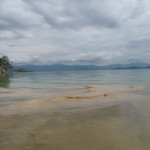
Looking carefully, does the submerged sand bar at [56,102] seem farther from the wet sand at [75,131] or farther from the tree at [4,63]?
the tree at [4,63]

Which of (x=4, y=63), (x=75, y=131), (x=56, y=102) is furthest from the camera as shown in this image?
(x=4, y=63)

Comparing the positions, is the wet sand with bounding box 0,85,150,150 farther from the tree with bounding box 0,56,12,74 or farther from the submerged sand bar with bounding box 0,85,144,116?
the tree with bounding box 0,56,12,74

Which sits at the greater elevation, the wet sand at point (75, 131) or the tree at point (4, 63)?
the tree at point (4, 63)

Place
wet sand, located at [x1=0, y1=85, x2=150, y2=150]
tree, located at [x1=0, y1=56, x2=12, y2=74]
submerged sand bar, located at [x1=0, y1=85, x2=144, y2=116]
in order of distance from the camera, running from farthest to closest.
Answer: tree, located at [x1=0, y1=56, x2=12, y2=74]
submerged sand bar, located at [x1=0, y1=85, x2=144, y2=116]
wet sand, located at [x1=0, y1=85, x2=150, y2=150]

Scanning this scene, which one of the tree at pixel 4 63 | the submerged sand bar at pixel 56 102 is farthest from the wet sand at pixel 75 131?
the tree at pixel 4 63

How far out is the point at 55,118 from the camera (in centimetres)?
902

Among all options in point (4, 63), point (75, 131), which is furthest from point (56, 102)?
point (4, 63)

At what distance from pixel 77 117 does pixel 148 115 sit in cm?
375

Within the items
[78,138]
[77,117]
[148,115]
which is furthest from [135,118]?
[78,138]

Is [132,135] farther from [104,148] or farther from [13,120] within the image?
[13,120]

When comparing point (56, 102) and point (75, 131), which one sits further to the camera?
point (56, 102)

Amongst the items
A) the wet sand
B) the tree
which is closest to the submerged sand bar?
the wet sand

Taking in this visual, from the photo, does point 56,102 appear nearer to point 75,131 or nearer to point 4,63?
point 75,131

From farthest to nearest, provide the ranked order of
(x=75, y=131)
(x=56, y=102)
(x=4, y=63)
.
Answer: (x=4, y=63)
(x=56, y=102)
(x=75, y=131)
